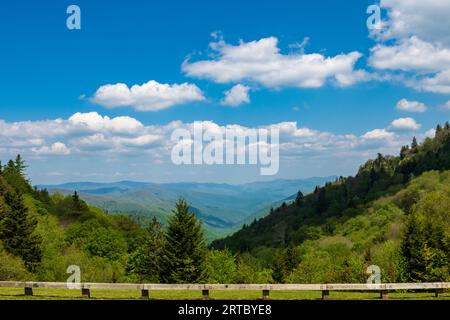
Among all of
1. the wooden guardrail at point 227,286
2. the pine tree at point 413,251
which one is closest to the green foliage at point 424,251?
the pine tree at point 413,251

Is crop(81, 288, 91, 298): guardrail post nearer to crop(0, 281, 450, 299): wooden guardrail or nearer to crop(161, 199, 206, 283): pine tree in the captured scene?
crop(0, 281, 450, 299): wooden guardrail

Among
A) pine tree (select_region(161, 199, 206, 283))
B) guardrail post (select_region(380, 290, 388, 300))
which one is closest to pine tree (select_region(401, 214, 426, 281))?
pine tree (select_region(161, 199, 206, 283))

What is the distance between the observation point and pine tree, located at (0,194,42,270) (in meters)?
77.2

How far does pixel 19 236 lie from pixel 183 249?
124 ft

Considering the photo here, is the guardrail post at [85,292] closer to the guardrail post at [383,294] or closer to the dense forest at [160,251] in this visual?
the guardrail post at [383,294]

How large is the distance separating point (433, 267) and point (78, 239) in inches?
2981

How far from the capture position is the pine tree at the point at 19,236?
77188 millimetres

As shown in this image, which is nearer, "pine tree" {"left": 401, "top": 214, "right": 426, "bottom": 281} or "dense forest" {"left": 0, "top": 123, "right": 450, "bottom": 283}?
"dense forest" {"left": 0, "top": 123, "right": 450, "bottom": 283}

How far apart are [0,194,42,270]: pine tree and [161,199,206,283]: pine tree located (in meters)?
34.2

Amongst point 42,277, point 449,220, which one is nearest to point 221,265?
point 42,277

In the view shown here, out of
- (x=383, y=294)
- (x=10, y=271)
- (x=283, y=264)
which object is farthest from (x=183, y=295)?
(x=283, y=264)
